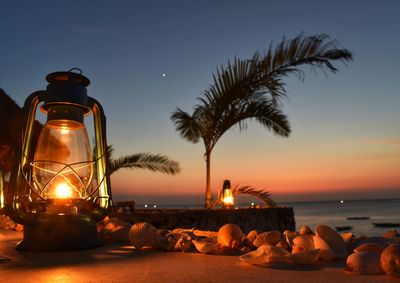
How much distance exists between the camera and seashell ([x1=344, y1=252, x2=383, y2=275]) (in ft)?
3.69

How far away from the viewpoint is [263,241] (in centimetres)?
167

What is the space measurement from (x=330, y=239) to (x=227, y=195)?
4.82 meters

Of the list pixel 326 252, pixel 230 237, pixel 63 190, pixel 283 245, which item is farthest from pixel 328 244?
pixel 63 190

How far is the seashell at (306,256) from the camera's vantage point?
50.3 inches

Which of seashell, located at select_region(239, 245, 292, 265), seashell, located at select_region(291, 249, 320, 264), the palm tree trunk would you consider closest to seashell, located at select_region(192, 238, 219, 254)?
seashell, located at select_region(239, 245, 292, 265)

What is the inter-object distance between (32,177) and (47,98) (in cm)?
50

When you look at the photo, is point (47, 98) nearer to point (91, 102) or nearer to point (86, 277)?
point (91, 102)

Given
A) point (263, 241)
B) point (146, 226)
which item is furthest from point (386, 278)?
point (146, 226)

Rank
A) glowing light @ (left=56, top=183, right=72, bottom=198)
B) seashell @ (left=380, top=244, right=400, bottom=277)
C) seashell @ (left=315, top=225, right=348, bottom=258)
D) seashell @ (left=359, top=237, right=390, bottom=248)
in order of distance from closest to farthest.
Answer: seashell @ (left=380, top=244, right=400, bottom=277) < seashell @ (left=315, top=225, right=348, bottom=258) < seashell @ (left=359, top=237, right=390, bottom=248) < glowing light @ (left=56, top=183, right=72, bottom=198)

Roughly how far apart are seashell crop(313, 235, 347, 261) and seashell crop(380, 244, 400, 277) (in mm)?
272

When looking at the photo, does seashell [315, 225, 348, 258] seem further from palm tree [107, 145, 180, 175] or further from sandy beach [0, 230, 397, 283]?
palm tree [107, 145, 180, 175]

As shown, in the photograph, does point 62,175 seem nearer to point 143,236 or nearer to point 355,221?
point 143,236

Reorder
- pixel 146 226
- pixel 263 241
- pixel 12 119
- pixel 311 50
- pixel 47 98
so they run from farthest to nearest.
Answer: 1. pixel 311 50
2. pixel 12 119
3. pixel 47 98
4. pixel 146 226
5. pixel 263 241

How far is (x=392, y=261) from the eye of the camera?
3.51 ft
